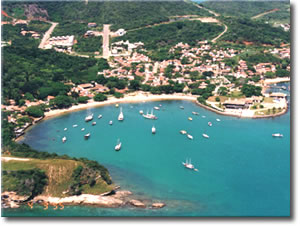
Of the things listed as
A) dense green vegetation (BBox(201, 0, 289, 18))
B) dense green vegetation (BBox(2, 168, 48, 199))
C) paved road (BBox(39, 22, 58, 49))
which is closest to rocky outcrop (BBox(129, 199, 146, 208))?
dense green vegetation (BBox(2, 168, 48, 199))

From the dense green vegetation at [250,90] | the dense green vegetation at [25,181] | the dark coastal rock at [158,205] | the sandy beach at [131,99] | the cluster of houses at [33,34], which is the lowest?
the dark coastal rock at [158,205]

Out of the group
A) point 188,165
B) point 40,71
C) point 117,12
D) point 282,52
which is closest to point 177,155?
point 188,165

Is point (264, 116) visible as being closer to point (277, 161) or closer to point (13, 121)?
point (277, 161)

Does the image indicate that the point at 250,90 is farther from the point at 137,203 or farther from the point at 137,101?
the point at 137,203

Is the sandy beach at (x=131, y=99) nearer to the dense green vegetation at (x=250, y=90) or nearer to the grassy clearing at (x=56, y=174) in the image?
the dense green vegetation at (x=250, y=90)

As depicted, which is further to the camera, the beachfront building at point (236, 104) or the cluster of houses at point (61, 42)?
the cluster of houses at point (61, 42)

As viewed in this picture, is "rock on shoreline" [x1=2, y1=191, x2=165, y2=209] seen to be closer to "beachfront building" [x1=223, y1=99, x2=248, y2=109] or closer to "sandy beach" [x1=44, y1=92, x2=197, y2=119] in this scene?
"sandy beach" [x1=44, y1=92, x2=197, y2=119]

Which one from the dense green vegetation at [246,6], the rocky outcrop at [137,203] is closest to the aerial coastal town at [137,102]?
the rocky outcrop at [137,203]
